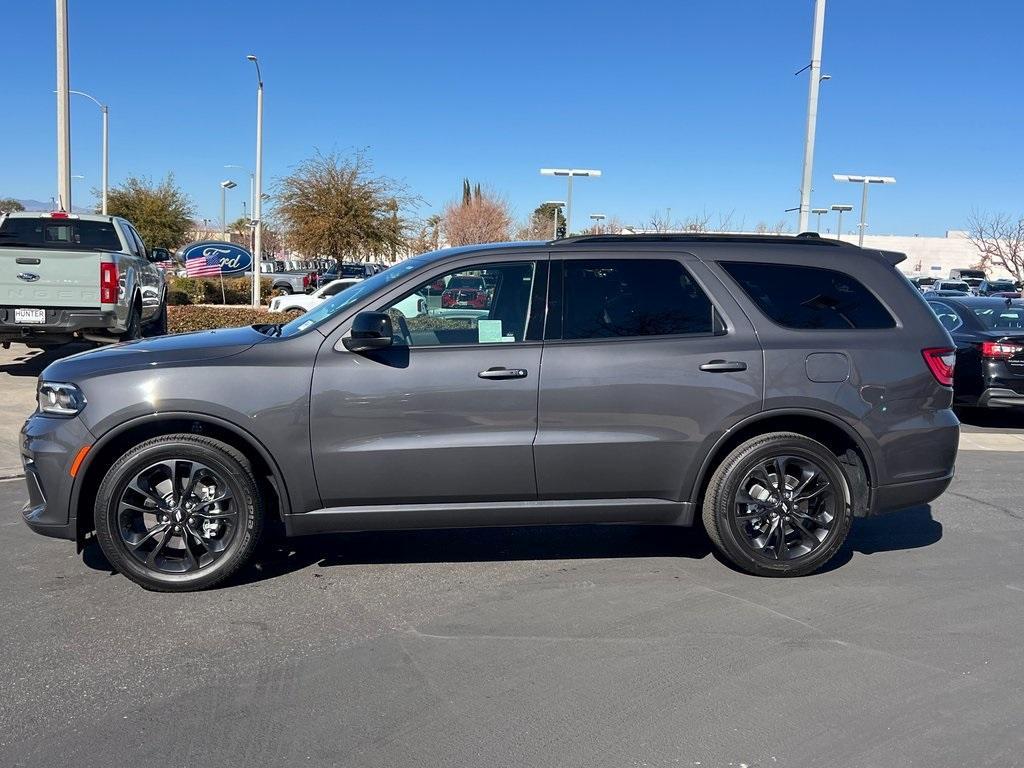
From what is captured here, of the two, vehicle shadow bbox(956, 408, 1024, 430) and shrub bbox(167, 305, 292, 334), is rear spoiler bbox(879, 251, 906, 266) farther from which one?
shrub bbox(167, 305, 292, 334)

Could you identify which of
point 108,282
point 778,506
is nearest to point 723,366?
point 778,506

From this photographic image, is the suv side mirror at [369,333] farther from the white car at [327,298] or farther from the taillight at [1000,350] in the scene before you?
the taillight at [1000,350]

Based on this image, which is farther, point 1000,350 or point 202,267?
point 202,267

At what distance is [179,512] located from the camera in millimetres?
4645

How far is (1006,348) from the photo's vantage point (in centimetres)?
1009

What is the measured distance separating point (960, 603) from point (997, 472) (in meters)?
3.96

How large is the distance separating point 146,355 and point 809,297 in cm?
359

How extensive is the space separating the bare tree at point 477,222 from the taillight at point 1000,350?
122ft

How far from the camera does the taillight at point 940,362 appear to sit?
5074 millimetres

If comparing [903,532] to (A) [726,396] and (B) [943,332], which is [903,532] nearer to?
(B) [943,332]

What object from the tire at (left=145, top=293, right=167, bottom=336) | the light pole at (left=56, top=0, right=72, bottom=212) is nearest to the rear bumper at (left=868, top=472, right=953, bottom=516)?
the tire at (left=145, top=293, right=167, bottom=336)

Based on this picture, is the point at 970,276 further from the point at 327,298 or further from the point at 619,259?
the point at 619,259

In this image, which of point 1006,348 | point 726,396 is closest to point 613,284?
point 726,396

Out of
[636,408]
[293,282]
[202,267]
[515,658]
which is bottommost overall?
[515,658]
